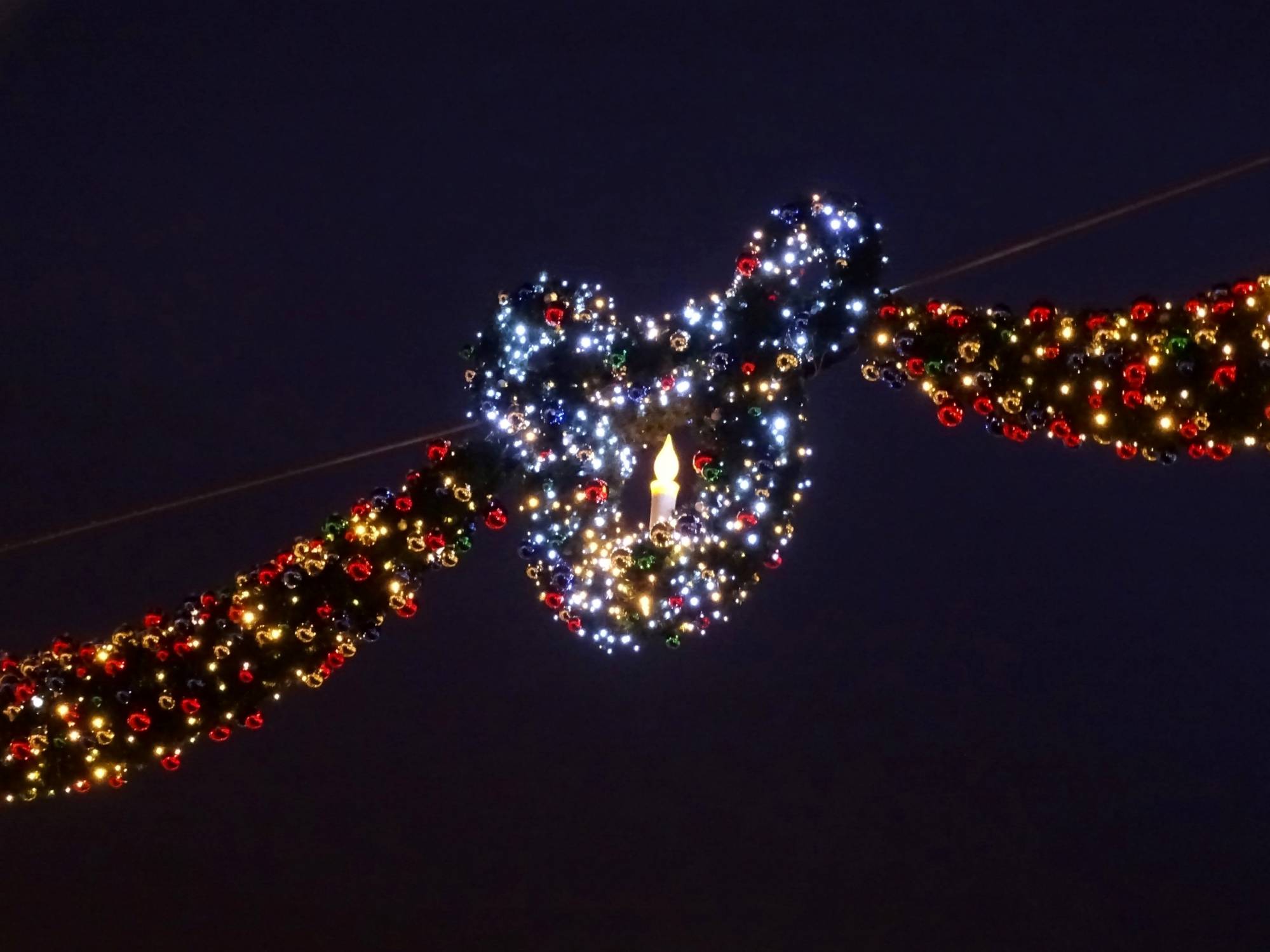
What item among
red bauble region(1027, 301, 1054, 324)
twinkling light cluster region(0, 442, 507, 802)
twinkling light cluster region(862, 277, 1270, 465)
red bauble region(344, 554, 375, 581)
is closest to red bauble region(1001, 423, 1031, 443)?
twinkling light cluster region(862, 277, 1270, 465)

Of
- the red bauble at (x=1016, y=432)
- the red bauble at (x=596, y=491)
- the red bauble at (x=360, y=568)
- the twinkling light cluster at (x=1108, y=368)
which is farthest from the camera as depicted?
the red bauble at (x=360, y=568)

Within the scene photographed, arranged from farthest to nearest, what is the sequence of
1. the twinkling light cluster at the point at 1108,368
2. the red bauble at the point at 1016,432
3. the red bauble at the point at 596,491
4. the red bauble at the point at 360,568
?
the red bauble at the point at 360,568 → the red bauble at the point at 596,491 → the red bauble at the point at 1016,432 → the twinkling light cluster at the point at 1108,368

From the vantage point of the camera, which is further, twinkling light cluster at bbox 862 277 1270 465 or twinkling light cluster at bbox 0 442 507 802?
twinkling light cluster at bbox 0 442 507 802

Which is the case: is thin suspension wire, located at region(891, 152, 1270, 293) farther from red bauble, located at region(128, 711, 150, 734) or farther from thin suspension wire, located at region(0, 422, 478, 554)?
red bauble, located at region(128, 711, 150, 734)

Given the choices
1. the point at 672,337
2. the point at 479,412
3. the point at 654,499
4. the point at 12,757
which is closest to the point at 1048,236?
the point at 672,337

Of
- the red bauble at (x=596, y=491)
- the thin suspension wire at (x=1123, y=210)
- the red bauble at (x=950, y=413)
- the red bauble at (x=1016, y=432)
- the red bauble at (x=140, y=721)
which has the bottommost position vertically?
the red bauble at (x=140, y=721)

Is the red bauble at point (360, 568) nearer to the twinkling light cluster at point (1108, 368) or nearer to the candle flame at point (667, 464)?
the candle flame at point (667, 464)

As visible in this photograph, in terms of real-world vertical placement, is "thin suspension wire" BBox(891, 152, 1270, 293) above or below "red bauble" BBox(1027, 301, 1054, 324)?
above

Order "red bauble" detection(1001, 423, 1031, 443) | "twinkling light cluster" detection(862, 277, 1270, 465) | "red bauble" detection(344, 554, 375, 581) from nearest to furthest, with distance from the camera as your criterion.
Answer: "twinkling light cluster" detection(862, 277, 1270, 465)
"red bauble" detection(1001, 423, 1031, 443)
"red bauble" detection(344, 554, 375, 581)

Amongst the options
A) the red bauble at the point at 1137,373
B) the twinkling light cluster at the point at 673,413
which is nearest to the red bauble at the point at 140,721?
the twinkling light cluster at the point at 673,413
